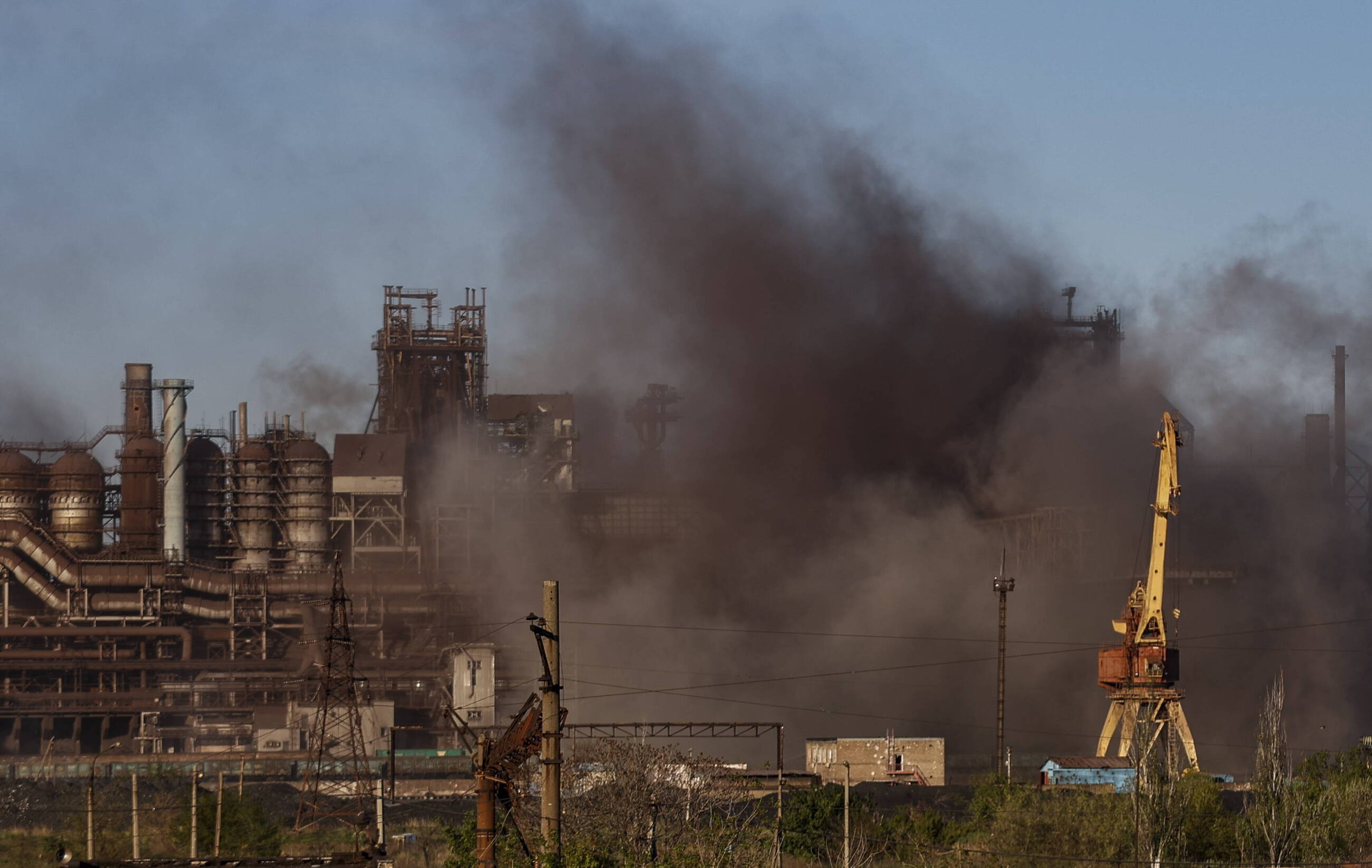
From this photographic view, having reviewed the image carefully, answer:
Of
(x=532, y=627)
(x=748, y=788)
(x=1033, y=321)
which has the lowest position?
(x=748, y=788)

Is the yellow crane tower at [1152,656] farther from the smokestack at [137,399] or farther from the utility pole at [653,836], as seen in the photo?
the smokestack at [137,399]

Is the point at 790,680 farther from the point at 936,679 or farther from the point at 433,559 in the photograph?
the point at 433,559

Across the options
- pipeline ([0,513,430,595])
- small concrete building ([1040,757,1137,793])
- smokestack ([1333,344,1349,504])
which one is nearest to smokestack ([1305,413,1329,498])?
smokestack ([1333,344,1349,504])

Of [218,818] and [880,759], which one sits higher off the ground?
[218,818]

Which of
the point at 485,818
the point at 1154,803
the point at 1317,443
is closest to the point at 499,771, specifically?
the point at 485,818

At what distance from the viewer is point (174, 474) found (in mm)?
92250

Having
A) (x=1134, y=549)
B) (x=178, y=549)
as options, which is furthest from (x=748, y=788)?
(x=178, y=549)

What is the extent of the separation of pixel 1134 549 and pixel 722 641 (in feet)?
66.0

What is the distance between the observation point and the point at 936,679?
84.1m

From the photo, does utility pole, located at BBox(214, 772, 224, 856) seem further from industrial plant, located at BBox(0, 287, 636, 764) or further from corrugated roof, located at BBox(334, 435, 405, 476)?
corrugated roof, located at BBox(334, 435, 405, 476)

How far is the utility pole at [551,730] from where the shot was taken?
1086 inches

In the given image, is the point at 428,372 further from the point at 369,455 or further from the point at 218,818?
the point at 218,818

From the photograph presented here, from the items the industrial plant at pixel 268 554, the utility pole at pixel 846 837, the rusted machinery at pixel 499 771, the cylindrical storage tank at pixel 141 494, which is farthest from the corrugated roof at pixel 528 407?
the rusted machinery at pixel 499 771

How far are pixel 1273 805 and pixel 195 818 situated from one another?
82.9 ft
